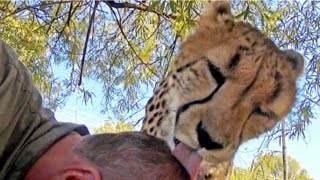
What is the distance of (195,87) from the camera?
209 cm

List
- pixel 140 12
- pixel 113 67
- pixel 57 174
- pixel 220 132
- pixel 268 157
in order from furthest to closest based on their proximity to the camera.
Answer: pixel 113 67
pixel 140 12
pixel 268 157
pixel 220 132
pixel 57 174

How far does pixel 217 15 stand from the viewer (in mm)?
2363

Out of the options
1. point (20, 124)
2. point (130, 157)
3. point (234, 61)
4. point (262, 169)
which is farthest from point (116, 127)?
point (130, 157)

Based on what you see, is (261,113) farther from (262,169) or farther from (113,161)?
(262,169)

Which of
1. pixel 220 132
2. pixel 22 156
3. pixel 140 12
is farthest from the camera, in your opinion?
pixel 140 12

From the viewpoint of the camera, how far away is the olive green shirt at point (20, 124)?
1298mm

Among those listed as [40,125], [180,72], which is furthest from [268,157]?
[40,125]

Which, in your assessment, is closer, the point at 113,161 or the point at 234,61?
the point at 113,161

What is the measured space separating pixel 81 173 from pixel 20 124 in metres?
0.29

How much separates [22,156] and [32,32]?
339 centimetres

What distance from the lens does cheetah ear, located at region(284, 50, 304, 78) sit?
2221 millimetres

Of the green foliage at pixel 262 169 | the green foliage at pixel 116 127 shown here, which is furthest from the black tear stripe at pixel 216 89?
the green foliage at pixel 116 127

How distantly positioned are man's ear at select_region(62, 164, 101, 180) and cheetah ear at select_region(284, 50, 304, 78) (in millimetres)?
1200

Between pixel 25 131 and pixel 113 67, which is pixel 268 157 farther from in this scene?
pixel 25 131
